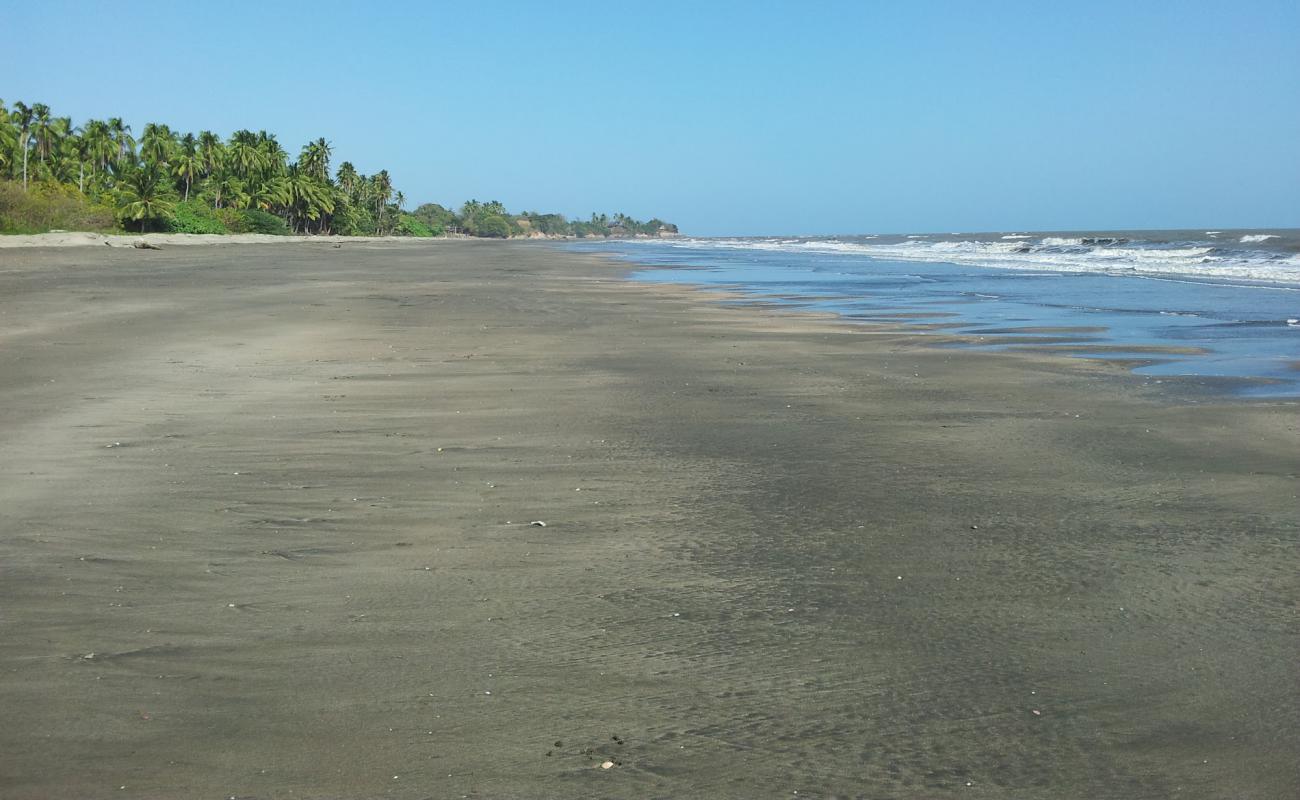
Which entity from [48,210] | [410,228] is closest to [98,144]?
[48,210]

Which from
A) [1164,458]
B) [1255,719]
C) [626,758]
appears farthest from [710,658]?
[1164,458]

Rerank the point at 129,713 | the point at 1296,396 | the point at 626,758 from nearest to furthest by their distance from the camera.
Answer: the point at 626,758, the point at 129,713, the point at 1296,396

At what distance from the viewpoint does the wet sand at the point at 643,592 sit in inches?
122

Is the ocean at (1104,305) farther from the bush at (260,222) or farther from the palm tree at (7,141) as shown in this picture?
the bush at (260,222)

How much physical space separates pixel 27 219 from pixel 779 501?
6264 cm

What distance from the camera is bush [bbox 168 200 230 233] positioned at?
74.8 m

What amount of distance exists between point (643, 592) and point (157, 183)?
79183 mm

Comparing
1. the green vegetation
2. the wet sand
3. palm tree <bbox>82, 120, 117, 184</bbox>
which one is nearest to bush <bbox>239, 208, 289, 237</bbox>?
the green vegetation

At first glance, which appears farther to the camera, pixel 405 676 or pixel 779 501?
pixel 779 501

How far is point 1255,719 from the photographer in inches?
132

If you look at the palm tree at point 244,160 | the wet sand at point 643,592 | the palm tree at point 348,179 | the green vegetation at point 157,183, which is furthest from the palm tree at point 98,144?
the wet sand at point 643,592

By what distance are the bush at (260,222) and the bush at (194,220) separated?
3706 millimetres

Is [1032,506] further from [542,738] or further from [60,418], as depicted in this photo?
[60,418]

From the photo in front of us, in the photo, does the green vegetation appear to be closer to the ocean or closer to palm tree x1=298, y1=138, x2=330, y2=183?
palm tree x1=298, y1=138, x2=330, y2=183
